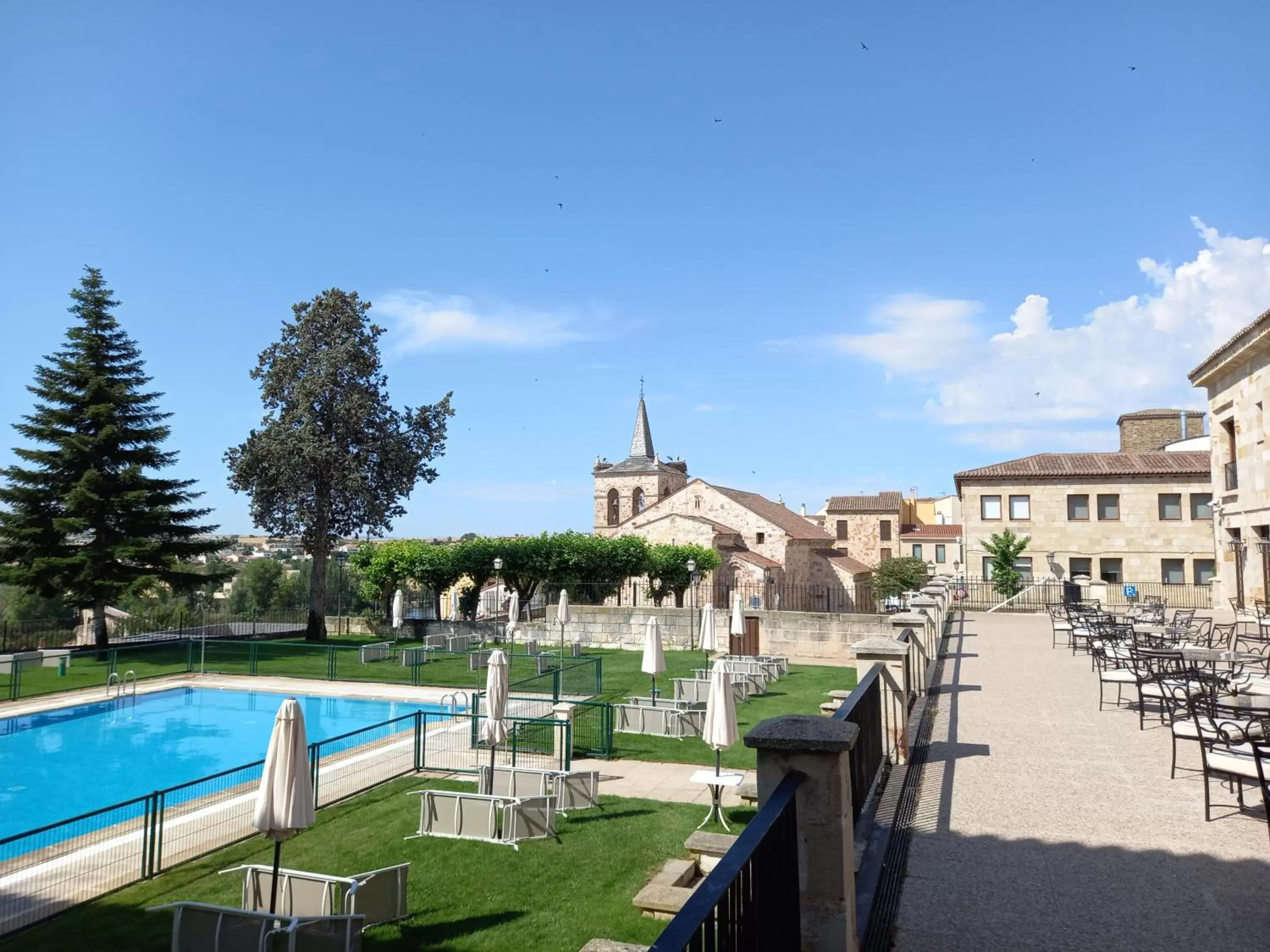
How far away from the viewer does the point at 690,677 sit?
20.7m

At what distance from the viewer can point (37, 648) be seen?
27.6 m

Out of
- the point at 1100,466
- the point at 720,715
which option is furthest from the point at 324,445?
the point at 1100,466

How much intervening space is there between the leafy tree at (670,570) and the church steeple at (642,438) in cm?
3179

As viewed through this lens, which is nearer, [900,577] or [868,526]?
[900,577]

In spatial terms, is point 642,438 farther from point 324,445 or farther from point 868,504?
point 324,445

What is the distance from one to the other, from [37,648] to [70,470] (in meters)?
6.32

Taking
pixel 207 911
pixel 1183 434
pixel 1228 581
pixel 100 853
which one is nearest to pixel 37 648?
pixel 100 853

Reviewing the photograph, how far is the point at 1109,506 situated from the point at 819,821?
39273 millimetres

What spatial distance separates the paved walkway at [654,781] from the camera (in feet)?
33.7

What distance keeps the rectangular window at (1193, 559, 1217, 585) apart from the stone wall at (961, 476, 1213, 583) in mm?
120

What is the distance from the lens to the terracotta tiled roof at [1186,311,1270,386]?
2130cm

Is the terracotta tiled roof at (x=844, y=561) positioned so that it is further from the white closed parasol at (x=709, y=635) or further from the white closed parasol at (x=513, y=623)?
the white closed parasol at (x=709, y=635)

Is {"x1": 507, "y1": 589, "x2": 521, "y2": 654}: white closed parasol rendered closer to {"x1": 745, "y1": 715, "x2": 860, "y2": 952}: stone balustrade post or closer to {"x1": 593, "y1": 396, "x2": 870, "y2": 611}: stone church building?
{"x1": 593, "y1": 396, "x2": 870, "y2": 611}: stone church building

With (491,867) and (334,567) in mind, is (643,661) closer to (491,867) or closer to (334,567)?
(491,867)
